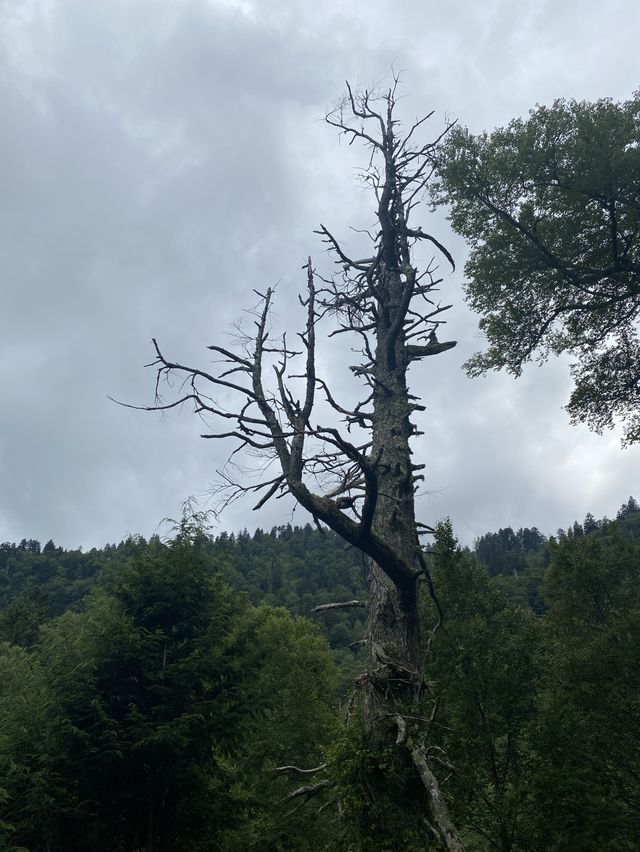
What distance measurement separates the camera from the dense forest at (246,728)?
34.2 ft

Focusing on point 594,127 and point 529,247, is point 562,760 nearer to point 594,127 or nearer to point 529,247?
point 529,247

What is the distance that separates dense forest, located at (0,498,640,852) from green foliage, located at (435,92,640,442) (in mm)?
4325

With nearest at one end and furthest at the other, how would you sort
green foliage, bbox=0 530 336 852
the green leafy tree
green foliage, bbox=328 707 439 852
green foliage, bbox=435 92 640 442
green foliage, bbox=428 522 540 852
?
green foliage, bbox=328 707 439 852, green foliage, bbox=435 92 640 442, green foliage, bbox=0 530 336 852, the green leafy tree, green foliage, bbox=428 522 540 852

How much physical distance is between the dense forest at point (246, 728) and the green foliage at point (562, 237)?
14.2 feet

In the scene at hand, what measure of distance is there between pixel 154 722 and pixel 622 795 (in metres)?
11.1

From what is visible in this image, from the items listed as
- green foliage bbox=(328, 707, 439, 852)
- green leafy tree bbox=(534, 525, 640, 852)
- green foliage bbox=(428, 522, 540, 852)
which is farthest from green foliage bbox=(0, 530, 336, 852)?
green leafy tree bbox=(534, 525, 640, 852)

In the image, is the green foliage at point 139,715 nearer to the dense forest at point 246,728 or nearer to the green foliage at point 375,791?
the dense forest at point 246,728

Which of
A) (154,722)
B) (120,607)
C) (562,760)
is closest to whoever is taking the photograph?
(154,722)

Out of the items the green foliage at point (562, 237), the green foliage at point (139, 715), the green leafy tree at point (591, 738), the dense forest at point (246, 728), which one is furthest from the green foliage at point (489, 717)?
the green foliage at point (562, 237)

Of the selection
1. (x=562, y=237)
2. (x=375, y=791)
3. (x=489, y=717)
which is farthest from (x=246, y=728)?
(x=562, y=237)

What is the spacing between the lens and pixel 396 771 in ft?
18.6

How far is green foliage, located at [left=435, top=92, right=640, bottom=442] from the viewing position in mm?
8070

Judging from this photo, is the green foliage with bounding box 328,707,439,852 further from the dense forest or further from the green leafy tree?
the green leafy tree

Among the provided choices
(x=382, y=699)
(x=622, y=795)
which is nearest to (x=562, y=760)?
(x=622, y=795)
